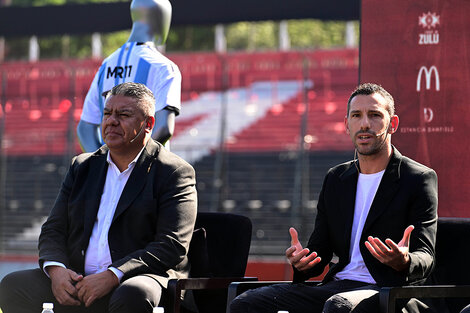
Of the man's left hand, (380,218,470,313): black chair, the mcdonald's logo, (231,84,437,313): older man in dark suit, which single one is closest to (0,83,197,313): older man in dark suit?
the man's left hand

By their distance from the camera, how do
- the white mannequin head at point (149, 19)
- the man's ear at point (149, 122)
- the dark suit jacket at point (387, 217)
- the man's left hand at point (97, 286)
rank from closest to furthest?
the dark suit jacket at point (387, 217) < the man's left hand at point (97, 286) < the man's ear at point (149, 122) < the white mannequin head at point (149, 19)

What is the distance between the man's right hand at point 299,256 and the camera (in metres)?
3.32

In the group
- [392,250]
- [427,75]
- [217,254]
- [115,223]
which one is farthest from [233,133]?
[392,250]

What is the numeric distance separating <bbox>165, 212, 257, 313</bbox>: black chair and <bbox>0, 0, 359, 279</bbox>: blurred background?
2.91 meters

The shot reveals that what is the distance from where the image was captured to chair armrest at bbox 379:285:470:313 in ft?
9.64

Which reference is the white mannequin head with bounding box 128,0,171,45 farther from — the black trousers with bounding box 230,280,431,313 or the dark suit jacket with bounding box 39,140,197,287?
the black trousers with bounding box 230,280,431,313

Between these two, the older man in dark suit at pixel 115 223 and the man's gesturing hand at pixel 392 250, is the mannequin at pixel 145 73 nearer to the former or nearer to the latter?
the older man in dark suit at pixel 115 223

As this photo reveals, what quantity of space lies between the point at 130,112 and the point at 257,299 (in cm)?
99

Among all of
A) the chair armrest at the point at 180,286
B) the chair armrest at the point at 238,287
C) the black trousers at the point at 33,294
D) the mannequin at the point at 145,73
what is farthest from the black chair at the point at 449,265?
the mannequin at the point at 145,73

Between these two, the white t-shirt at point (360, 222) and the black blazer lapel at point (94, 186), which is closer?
the white t-shirt at point (360, 222)

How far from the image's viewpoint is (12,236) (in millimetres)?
13266

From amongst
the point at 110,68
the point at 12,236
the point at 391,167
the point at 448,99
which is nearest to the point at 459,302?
the point at 391,167

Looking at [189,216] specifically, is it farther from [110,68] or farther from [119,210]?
[110,68]

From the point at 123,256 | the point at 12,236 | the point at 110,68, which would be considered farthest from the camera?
the point at 12,236
